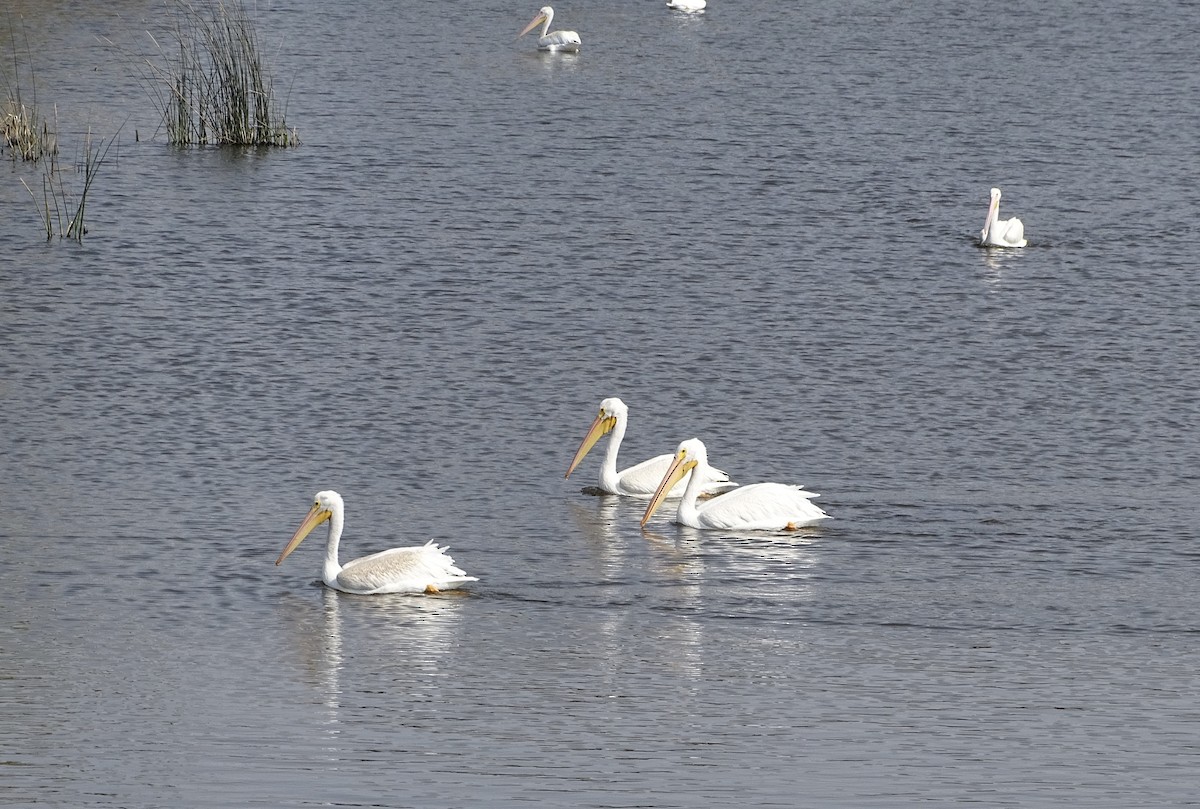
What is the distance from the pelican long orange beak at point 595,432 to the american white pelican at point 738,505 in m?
0.84

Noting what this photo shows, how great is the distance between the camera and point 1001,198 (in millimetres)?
23812

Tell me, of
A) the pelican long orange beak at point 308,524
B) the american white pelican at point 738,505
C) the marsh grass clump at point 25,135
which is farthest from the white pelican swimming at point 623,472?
the marsh grass clump at point 25,135

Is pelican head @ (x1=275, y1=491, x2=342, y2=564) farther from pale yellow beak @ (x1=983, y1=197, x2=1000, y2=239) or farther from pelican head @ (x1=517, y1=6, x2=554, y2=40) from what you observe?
pelican head @ (x1=517, y1=6, x2=554, y2=40)

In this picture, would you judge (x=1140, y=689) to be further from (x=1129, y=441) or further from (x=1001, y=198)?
(x=1001, y=198)

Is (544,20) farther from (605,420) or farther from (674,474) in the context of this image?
(674,474)

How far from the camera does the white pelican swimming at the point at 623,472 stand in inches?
549

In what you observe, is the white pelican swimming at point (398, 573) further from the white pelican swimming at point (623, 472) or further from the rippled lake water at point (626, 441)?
the white pelican swimming at point (623, 472)

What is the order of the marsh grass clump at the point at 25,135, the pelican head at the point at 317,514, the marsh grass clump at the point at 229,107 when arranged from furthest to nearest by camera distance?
the marsh grass clump at the point at 229,107 < the marsh grass clump at the point at 25,135 < the pelican head at the point at 317,514

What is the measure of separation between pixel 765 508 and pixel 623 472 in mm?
1516

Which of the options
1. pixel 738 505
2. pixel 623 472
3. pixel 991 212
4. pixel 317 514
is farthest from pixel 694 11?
pixel 317 514

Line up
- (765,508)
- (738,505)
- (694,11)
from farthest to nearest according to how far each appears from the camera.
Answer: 1. (694,11)
2. (738,505)
3. (765,508)

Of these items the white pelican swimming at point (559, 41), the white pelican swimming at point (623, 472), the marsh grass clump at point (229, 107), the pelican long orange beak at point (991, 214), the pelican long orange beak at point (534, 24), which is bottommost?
the white pelican swimming at point (623, 472)

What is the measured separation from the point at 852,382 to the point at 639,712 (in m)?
7.25

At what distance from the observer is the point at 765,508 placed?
42.3ft
